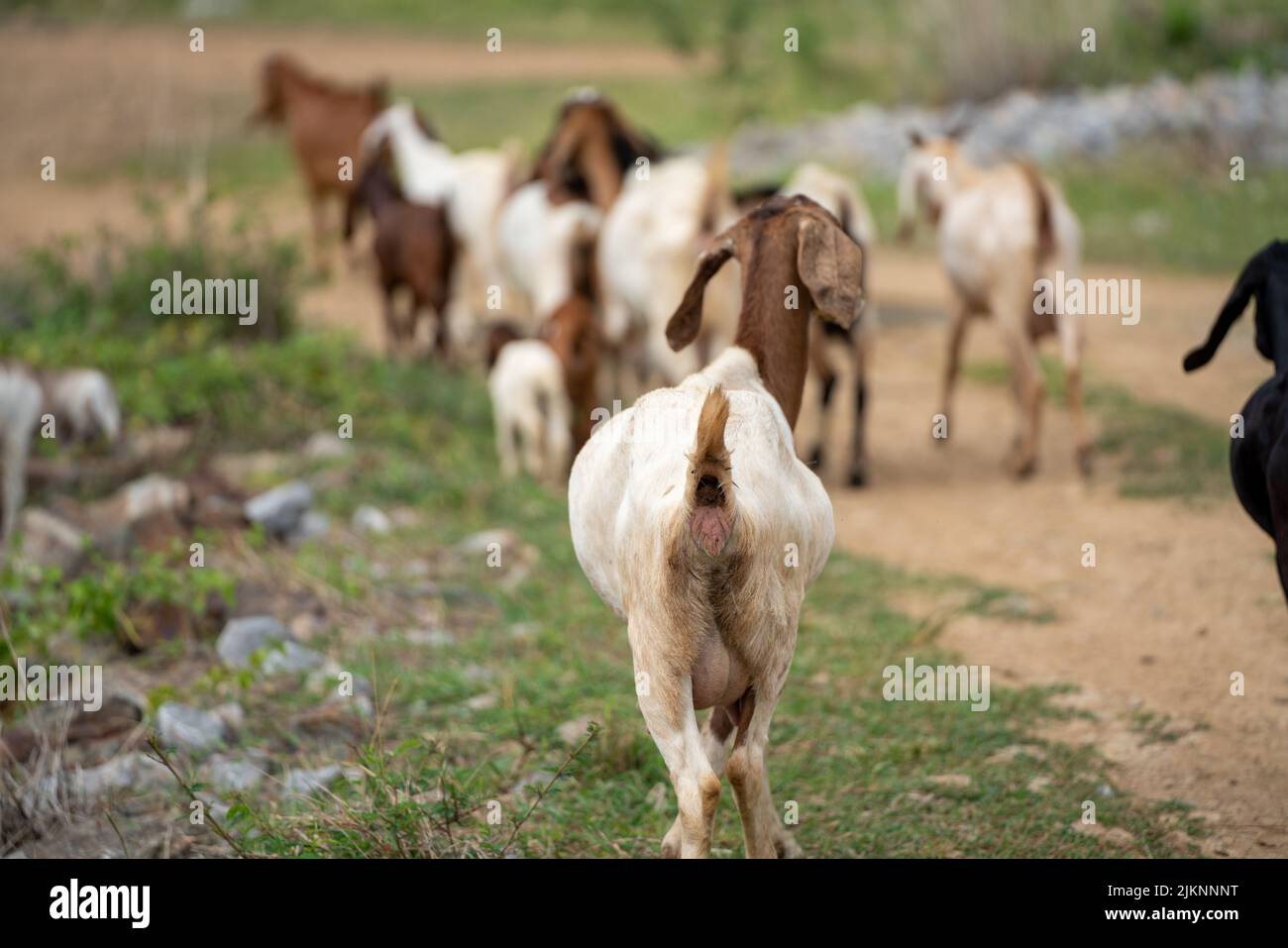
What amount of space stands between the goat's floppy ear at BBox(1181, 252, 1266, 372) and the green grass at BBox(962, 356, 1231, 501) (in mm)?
2729

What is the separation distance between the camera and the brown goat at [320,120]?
14984mm

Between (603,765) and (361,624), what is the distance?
5.98 ft

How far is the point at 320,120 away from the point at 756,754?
12509mm

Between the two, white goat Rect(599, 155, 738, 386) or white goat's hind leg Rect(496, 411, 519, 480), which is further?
white goat Rect(599, 155, 738, 386)

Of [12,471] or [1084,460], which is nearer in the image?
[12,471]

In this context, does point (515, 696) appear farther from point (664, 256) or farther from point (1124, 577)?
point (664, 256)

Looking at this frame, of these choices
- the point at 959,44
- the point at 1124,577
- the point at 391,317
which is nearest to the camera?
the point at 1124,577

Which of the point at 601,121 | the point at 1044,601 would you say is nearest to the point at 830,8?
the point at 601,121

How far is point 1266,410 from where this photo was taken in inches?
174

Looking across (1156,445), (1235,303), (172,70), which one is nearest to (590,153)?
(1156,445)

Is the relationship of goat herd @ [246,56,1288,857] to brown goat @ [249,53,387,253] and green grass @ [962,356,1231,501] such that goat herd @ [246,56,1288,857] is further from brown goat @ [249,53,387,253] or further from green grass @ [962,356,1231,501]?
green grass @ [962,356,1231,501]

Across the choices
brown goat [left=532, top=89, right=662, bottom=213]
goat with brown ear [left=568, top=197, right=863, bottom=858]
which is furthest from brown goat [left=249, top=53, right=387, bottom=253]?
goat with brown ear [left=568, top=197, right=863, bottom=858]

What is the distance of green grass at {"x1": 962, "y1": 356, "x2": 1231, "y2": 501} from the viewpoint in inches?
317

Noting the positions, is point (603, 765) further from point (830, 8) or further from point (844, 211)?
point (830, 8)
